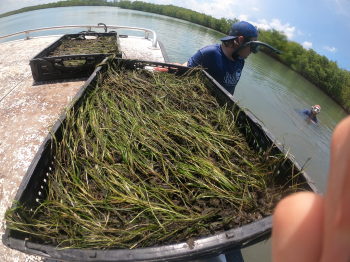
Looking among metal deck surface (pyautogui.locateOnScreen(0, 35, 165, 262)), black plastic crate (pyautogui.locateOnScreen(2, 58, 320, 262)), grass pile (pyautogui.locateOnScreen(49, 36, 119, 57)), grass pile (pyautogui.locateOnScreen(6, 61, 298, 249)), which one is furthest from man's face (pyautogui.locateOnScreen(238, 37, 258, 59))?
metal deck surface (pyautogui.locateOnScreen(0, 35, 165, 262))

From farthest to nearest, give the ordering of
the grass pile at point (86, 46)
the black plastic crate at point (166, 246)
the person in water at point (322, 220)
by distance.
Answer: the grass pile at point (86, 46) < the black plastic crate at point (166, 246) < the person in water at point (322, 220)

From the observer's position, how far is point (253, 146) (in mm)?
1569

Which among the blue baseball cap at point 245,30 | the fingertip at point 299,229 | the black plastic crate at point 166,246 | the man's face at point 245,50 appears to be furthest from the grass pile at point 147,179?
the blue baseball cap at point 245,30

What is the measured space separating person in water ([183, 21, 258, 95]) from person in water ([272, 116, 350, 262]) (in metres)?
2.38

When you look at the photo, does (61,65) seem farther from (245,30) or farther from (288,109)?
(288,109)

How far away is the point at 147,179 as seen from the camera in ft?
4.08

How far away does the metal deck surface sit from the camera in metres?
1.42

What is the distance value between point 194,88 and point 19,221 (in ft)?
6.38

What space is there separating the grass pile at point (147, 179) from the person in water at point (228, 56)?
0.99 meters

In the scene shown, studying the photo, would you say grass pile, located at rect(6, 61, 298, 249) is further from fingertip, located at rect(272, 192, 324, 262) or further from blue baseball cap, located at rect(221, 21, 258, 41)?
blue baseball cap, located at rect(221, 21, 258, 41)

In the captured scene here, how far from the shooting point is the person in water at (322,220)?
242mm

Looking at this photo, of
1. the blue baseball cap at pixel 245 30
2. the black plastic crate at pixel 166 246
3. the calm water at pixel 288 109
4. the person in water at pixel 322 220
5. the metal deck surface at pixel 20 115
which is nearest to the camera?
the person in water at pixel 322 220

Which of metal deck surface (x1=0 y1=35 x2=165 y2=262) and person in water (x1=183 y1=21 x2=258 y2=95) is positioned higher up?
person in water (x1=183 y1=21 x2=258 y2=95)

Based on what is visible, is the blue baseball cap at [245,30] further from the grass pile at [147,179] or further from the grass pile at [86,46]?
the grass pile at [86,46]
